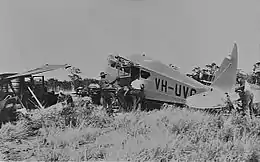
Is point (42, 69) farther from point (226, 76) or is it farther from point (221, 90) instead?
point (226, 76)

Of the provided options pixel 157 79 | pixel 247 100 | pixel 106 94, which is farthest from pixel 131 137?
pixel 157 79

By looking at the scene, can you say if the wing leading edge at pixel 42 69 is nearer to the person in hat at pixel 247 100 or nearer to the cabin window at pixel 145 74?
the person in hat at pixel 247 100

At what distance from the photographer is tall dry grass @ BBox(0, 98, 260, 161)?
205cm

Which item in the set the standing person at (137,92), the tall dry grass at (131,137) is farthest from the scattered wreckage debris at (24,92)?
the standing person at (137,92)

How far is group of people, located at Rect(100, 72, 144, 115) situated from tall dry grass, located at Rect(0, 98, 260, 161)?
1.92 ft

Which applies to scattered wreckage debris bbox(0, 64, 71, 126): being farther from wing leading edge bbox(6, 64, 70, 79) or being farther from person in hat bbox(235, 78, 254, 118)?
person in hat bbox(235, 78, 254, 118)

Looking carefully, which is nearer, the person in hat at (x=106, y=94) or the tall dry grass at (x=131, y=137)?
the tall dry grass at (x=131, y=137)

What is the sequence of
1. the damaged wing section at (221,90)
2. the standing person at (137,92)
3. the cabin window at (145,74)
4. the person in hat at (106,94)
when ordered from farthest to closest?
the cabin window at (145,74), the standing person at (137,92), the person in hat at (106,94), the damaged wing section at (221,90)

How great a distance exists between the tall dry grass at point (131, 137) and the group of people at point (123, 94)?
59cm

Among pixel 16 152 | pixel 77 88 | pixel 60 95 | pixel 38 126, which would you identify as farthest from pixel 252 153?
pixel 77 88

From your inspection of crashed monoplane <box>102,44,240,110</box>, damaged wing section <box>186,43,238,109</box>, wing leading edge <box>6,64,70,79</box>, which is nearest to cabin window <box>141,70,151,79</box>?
crashed monoplane <box>102,44,240,110</box>

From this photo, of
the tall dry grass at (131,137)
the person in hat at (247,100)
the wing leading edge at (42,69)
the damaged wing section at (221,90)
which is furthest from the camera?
the damaged wing section at (221,90)

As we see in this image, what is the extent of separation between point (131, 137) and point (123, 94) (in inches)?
71.0

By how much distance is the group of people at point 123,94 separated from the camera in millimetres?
3908
